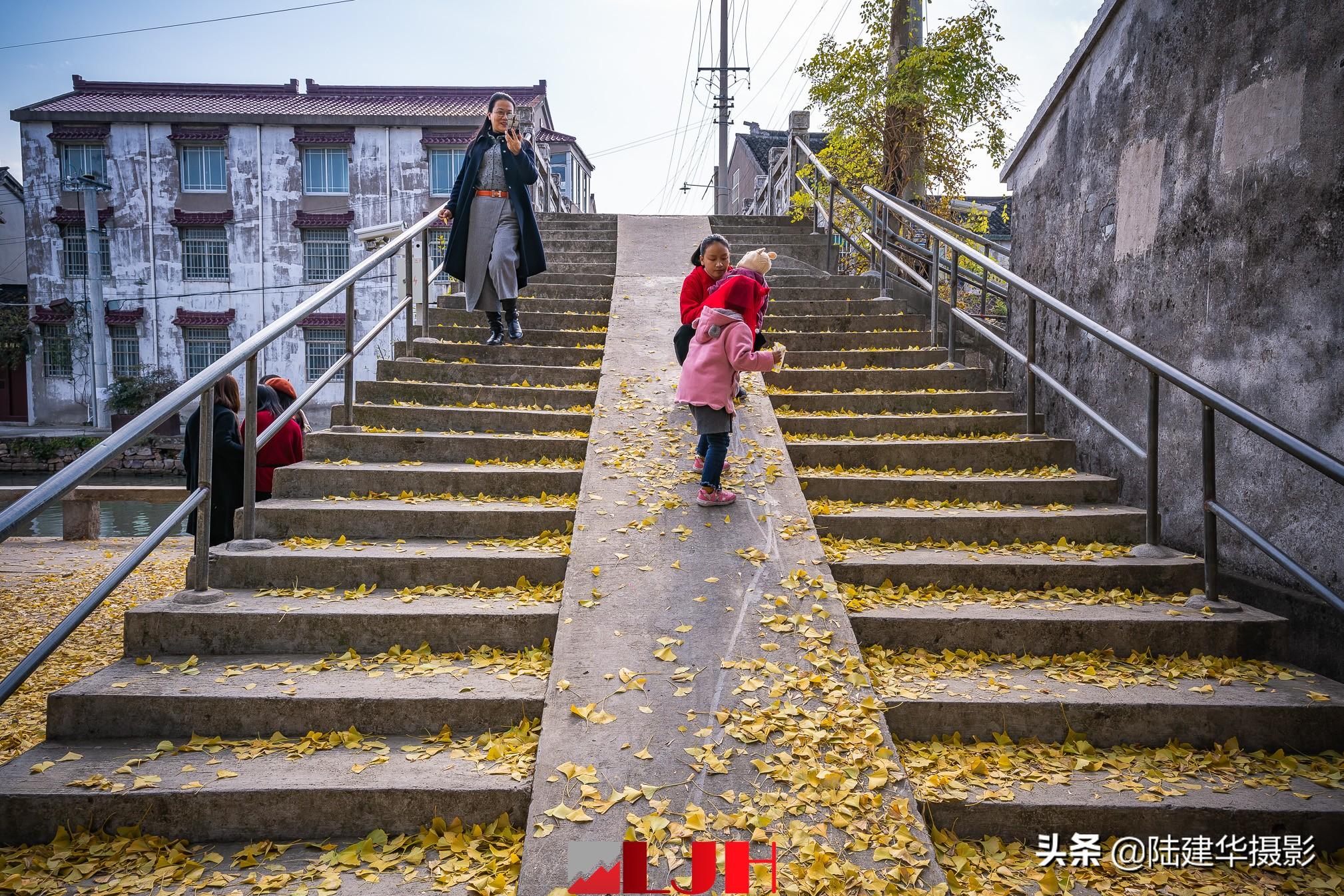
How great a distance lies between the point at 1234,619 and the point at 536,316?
5.79 meters

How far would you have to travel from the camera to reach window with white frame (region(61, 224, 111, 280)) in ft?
82.8

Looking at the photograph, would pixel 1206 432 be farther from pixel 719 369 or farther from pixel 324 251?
pixel 324 251

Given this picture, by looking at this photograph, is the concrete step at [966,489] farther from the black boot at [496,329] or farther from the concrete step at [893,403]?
the black boot at [496,329]

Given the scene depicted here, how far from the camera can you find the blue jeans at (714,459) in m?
4.31

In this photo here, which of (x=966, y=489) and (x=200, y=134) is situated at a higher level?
(x=200, y=134)

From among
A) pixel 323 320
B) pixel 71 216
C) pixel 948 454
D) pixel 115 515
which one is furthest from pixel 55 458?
pixel 948 454

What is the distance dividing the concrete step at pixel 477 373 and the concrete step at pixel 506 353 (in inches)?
8.4

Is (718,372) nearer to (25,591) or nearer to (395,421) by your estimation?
(395,421)

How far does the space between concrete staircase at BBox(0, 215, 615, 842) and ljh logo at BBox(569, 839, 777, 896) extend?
37 cm

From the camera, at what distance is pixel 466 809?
8.46 ft

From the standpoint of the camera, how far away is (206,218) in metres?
25.0

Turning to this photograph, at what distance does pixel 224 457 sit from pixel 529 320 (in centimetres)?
318

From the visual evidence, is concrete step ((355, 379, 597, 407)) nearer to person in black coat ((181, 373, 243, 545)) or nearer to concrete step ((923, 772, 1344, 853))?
person in black coat ((181, 373, 243, 545))

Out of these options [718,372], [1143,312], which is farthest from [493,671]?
[1143,312]
